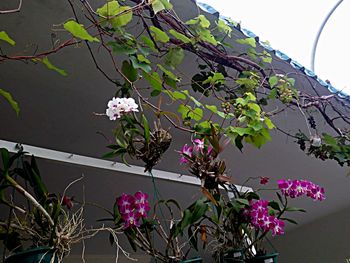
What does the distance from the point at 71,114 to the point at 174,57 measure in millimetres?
640

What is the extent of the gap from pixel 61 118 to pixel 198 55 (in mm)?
669

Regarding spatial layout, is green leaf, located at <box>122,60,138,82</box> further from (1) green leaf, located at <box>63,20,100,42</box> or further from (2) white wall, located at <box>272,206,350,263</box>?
(2) white wall, located at <box>272,206,350,263</box>

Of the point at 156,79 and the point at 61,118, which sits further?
the point at 61,118

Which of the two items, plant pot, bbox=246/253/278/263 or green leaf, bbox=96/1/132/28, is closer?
green leaf, bbox=96/1/132/28

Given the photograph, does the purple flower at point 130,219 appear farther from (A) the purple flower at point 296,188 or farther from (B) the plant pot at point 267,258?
(A) the purple flower at point 296,188

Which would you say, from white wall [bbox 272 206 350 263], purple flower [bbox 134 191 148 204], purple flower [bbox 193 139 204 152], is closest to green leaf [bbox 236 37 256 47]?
purple flower [bbox 193 139 204 152]

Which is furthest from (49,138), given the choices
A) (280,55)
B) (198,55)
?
(280,55)

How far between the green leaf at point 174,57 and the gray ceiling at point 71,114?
0.19m

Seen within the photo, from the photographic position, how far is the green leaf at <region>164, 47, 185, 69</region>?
1232 millimetres

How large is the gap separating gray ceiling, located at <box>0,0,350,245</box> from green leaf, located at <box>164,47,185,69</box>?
7.3 inches

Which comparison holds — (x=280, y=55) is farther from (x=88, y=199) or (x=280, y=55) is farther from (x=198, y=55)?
(x=88, y=199)

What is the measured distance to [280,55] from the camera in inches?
69.4

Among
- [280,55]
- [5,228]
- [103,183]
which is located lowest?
[5,228]

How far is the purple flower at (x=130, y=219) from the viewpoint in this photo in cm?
109
